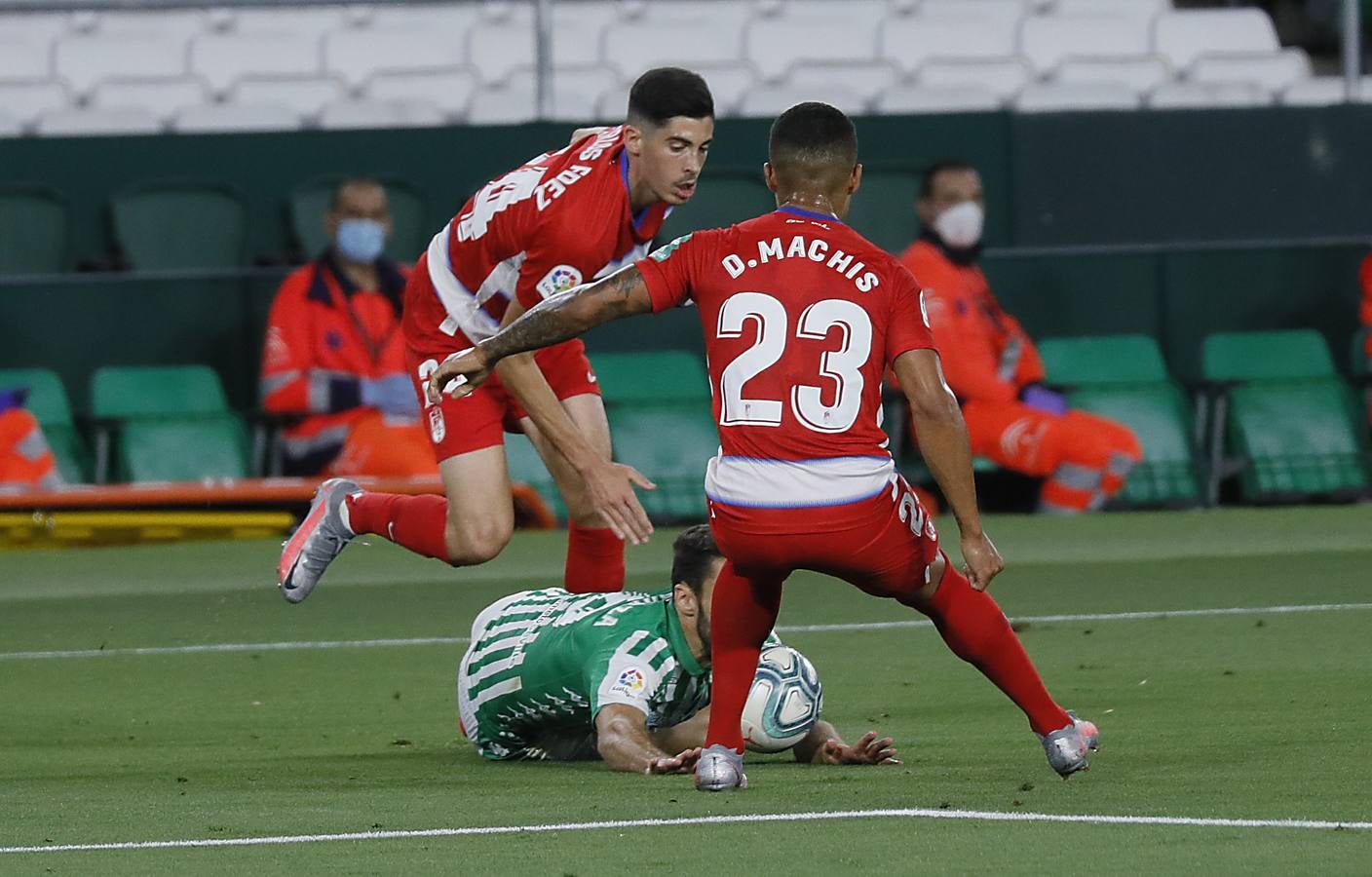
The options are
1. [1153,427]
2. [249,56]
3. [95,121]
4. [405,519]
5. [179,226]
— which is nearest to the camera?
[405,519]

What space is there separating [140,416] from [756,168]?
416cm

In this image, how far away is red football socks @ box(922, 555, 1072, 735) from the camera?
19.7 feet

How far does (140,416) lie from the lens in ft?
48.1

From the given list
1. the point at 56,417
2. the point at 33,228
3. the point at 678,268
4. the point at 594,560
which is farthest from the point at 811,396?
the point at 33,228

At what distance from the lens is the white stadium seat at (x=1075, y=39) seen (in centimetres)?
1925

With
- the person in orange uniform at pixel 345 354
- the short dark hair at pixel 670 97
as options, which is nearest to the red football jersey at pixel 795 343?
the short dark hair at pixel 670 97

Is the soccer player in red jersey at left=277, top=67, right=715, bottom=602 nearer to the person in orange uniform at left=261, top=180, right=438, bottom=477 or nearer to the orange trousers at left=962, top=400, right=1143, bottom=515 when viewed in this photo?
the person in orange uniform at left=261, top=180, right=438, bottom=477

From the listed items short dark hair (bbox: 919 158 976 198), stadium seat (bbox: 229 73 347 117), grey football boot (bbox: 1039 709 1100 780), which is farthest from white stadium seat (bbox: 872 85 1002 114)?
grey football boot (bbox: 1039 709 1100 780)

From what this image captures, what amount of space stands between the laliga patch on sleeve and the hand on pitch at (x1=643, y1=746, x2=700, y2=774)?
71.1 inches

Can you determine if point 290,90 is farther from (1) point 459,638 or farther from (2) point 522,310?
(2) point 522,310

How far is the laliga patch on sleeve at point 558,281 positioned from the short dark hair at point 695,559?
136 centimetres

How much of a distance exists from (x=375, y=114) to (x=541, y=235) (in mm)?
9958

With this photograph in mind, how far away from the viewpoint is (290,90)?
59.6 ft

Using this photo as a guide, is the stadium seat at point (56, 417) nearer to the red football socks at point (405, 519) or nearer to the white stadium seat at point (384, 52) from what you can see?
the white stadium seat at point (384, 52)
